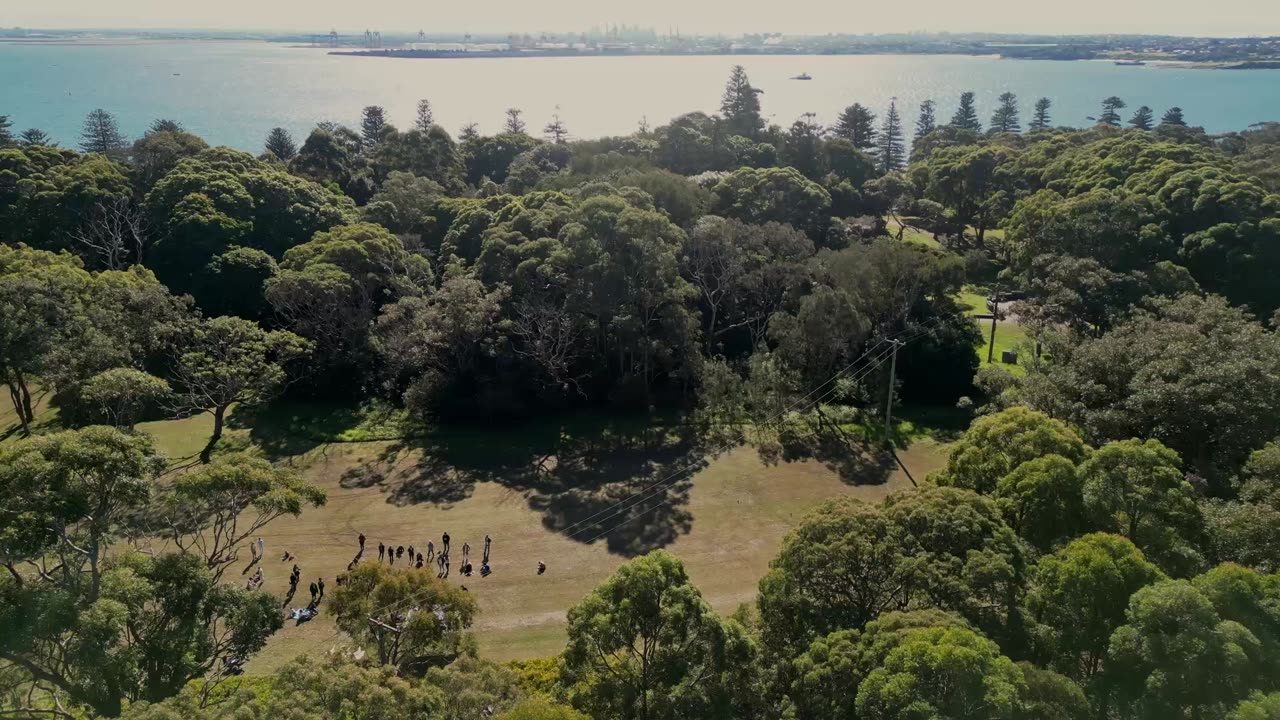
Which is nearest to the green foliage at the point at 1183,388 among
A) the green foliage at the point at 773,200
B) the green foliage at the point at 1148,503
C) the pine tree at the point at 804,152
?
the green foliage at the point at 1148,503

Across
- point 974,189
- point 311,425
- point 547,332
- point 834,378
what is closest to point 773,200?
point 834,378

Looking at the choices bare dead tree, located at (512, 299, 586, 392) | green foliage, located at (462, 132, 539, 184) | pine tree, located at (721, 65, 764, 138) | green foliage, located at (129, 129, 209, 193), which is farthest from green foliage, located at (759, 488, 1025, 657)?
green foliage, located at (462, 132, 539, 184)

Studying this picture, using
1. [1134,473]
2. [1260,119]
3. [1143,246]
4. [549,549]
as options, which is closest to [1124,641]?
[1134,473]

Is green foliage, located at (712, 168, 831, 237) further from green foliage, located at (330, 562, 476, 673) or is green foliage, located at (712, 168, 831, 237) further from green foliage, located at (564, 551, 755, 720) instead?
green foliage, located at (564, 551, 755, 720)

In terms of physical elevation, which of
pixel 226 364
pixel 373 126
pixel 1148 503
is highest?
pixel 373 126

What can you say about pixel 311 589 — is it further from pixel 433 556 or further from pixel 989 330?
pixel 989 330

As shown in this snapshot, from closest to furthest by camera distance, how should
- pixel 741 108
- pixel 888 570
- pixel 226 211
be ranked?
pixel 888 570 → pixel 226 211 → pixel 741 108
